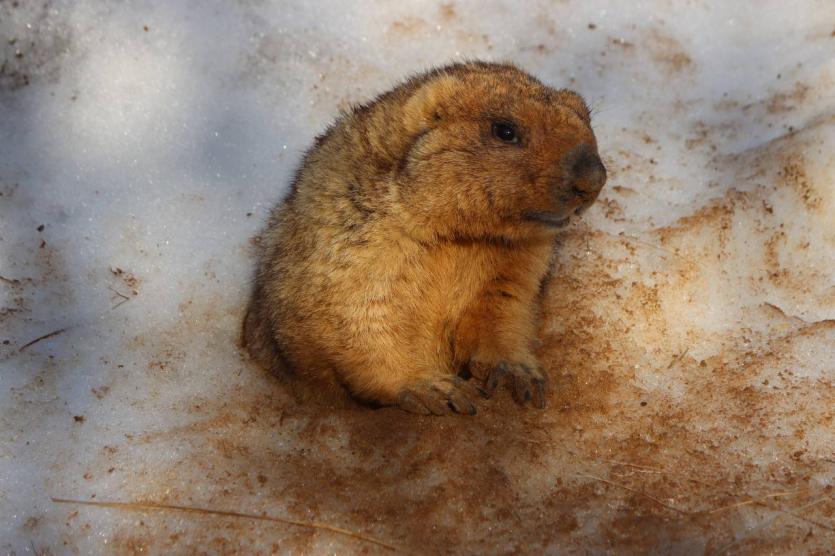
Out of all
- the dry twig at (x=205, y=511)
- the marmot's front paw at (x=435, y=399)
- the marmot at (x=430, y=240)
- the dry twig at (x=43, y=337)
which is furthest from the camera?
the dry twig at (x=43, y=337)

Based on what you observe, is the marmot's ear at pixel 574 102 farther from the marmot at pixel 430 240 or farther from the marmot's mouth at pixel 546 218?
the marmot's mouth at pixel 546 218

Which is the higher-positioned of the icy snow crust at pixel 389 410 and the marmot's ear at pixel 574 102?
the marmot's ear at pixel 574 102

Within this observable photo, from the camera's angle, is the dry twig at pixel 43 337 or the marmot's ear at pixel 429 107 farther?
the dry twig at pixel 43 337

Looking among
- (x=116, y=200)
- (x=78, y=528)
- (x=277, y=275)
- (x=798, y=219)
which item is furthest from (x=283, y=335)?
(x=798, y=219)

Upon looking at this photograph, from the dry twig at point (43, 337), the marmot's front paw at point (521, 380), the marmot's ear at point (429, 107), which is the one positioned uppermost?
the marmot's ear at point (429, 107)

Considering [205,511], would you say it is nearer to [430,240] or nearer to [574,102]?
[430,240]

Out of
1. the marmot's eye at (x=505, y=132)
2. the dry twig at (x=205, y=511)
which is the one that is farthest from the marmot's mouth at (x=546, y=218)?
the dry twig at (x=205, y=511)

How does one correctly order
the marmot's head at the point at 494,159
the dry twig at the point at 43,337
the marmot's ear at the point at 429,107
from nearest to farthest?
the marmot's head at the point at 494,159, the marmot's ear at the point at 429,107, the dry twig at the point at 43,337

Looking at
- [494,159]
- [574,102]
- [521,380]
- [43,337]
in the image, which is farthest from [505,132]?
[43,337]
